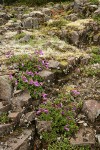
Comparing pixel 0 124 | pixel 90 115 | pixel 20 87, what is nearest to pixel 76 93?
pixel 90 115

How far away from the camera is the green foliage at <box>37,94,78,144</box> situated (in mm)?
10180

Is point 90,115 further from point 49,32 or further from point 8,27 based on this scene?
point 8,27

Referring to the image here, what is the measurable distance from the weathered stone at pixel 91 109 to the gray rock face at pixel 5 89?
3139 mm

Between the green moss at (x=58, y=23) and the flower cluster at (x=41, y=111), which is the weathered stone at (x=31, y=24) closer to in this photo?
the green moss at (x=58, y=23)

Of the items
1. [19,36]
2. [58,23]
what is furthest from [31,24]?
[19,36]

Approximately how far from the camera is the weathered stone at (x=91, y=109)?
10.7m

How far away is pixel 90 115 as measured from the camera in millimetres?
10742

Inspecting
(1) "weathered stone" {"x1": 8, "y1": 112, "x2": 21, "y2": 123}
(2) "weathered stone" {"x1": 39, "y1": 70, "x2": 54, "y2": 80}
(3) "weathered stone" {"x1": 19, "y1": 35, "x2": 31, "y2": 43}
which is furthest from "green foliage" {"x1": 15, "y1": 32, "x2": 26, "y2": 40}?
(1) "weathered stone" {"x1": 8, "y1": 112, "x2": 21, "y2": 123}

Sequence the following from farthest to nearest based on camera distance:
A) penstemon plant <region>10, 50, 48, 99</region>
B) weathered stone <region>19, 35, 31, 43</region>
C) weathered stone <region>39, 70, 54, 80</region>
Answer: weathered stone <region>19, 35, 31, 43</region>, weathered stone <region>39, 70, 54, 80</region>, penstemon plant <region>10, 50, 48, 99</region>

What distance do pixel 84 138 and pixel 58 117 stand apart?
1.29 metres

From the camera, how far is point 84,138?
9898 mm

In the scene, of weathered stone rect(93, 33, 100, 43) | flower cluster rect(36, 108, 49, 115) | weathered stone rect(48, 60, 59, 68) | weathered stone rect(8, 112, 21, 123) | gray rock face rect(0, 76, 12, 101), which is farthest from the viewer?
weathered stone rect(93, 33, 100, 43)

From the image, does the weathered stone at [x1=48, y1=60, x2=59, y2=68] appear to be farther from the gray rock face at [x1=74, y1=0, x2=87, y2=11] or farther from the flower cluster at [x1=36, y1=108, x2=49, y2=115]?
the gray rock face at [x1=74, y1=0, x2=87, y2=11]

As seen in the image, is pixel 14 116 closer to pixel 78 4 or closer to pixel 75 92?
pixel 75 92
